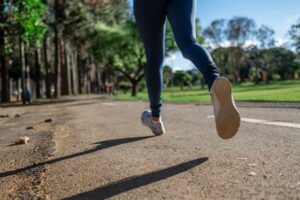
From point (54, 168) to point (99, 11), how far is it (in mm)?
52191

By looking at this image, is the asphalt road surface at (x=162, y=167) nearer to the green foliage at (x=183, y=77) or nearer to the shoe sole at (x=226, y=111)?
the shoe sole at (x=226, y=111)

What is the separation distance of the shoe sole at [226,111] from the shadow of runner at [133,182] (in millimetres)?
281

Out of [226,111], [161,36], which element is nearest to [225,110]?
[226,111]

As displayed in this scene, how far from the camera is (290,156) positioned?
8.45ft

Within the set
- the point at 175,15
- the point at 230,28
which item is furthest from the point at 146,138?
the point at 230,28

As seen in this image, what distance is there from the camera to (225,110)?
2.73 m

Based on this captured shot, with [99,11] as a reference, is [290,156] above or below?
below

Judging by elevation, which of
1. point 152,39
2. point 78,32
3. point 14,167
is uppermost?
point 78,32

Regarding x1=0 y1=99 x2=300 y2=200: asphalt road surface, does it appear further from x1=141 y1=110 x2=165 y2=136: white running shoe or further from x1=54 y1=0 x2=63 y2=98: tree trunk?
x1=54 y1=0 x2=63 y2=98: tree trunk

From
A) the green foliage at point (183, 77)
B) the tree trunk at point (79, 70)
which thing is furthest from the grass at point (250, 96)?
the green foliage at point (183, 77)

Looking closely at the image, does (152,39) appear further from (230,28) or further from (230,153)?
(230,28)

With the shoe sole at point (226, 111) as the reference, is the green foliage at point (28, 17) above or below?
above

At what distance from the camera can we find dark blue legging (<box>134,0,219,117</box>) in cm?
302

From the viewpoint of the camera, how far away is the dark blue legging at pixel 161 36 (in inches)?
119
